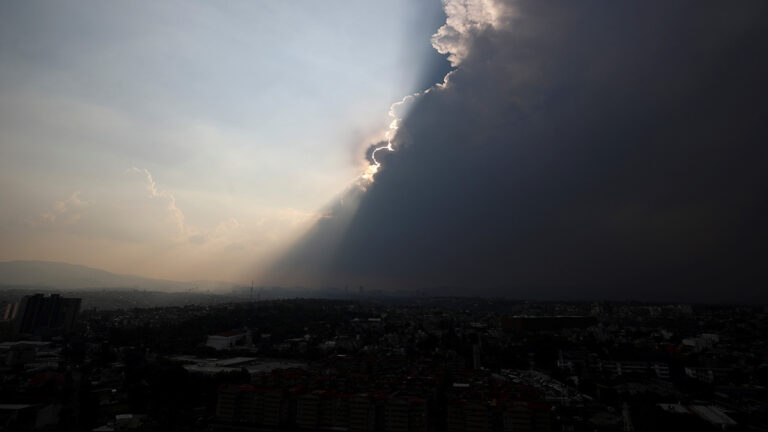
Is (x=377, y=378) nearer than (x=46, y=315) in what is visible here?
Yes

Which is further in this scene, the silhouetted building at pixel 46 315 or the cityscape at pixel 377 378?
the silhouetted building at pixel 46 315

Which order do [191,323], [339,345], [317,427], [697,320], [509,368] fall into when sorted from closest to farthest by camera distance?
[317,427], [509,368], [339,345], [191,323], [697,320]

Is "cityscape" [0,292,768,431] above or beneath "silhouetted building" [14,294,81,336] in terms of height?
beneath

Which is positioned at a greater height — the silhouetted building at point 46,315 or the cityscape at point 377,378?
the silhouetted building at point 46,315

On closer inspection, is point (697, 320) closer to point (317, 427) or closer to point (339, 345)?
point (339, 345)

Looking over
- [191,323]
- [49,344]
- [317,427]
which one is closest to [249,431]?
[317,427]

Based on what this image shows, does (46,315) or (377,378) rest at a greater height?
(46,315)

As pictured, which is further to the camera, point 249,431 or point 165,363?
point 165,363

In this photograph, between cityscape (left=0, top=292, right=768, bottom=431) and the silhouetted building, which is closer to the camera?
cityscape (left=0, top=292, right=768, bottom=431)
